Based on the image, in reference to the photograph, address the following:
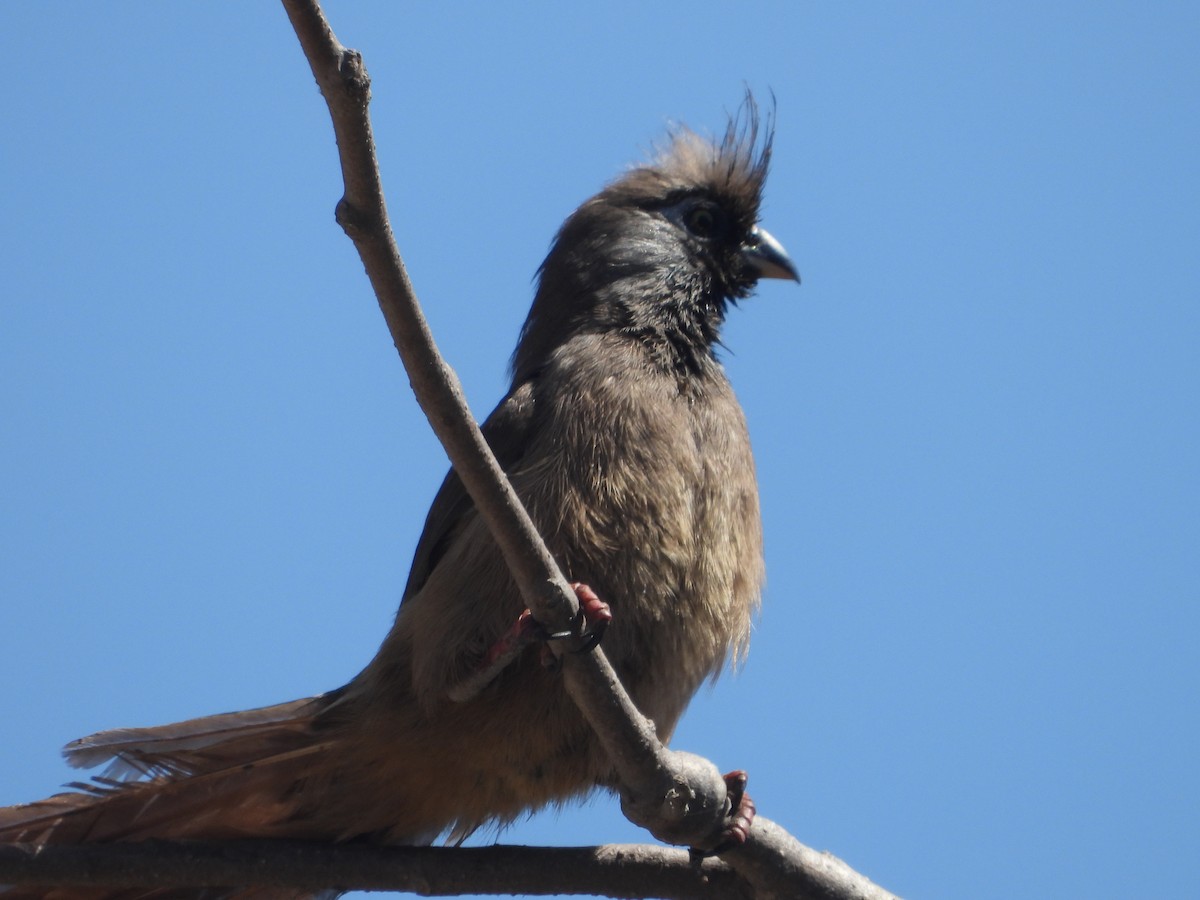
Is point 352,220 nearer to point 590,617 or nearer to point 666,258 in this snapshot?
point 590,617

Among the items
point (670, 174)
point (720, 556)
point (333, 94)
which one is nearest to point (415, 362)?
point (333, 94)

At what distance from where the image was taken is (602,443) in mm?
4262

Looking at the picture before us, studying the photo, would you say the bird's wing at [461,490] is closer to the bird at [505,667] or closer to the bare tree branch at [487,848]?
the bird at [505,667]

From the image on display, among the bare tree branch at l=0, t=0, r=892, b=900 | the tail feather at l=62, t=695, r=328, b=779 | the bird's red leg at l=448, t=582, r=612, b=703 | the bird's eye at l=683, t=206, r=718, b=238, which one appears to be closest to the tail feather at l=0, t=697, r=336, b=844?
the tail feather at l=62, t=695, r=328, b=779

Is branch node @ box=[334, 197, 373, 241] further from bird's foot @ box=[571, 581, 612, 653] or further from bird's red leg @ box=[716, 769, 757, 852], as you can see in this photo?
bird's red leg @ box=[716, 769, 757, 852]

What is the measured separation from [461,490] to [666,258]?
1.26 metres

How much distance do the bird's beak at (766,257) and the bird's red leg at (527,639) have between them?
2.33m

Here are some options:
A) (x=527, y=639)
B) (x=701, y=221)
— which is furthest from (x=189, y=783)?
(x=701, y=221)

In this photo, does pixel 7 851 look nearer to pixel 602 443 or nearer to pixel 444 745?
pixel 444 745

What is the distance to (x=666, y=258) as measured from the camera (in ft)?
17.2

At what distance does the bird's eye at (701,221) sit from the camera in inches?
219

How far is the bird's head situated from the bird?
0.27 meters

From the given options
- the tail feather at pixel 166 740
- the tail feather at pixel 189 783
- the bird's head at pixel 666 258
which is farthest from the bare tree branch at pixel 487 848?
the bird's head at pixel 666 258

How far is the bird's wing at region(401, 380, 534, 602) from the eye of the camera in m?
4.50
